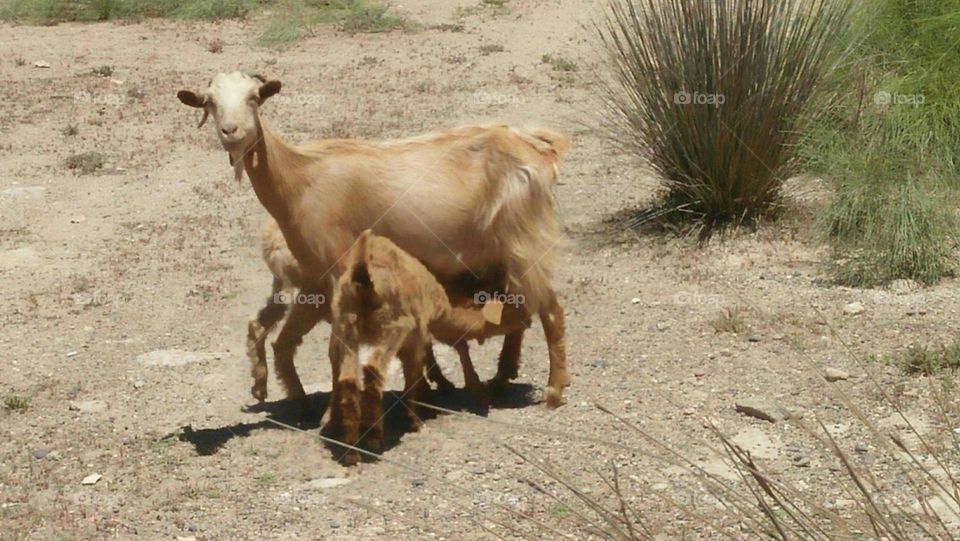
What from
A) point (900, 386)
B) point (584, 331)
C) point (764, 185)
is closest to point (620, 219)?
point (764, 185)

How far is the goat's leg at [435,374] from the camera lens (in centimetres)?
752

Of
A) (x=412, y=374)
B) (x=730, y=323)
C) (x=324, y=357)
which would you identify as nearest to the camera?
(x=412, y=374)

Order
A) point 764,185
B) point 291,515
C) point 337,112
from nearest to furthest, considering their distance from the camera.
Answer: point 291,515, point 764,185, point 337,112

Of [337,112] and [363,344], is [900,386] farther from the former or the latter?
[337,112]

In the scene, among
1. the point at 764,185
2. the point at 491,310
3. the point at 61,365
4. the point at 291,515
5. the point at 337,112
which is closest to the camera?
the point at 291,515

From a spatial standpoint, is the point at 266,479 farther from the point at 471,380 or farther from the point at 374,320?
the point at 471,380

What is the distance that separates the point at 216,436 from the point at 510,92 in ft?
28.3

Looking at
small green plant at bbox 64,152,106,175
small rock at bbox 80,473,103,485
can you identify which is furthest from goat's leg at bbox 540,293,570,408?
small green plant at bbox 64,152,106,175

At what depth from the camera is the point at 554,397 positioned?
287 inches

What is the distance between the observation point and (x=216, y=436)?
271 inches

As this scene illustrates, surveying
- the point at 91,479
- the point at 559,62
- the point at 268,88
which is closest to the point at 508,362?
the point at 268,88

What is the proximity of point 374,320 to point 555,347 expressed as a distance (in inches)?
53.7

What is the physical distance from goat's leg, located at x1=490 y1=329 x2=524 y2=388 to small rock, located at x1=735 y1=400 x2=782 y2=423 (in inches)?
53.0

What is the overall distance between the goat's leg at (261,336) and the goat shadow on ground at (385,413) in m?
0.13
